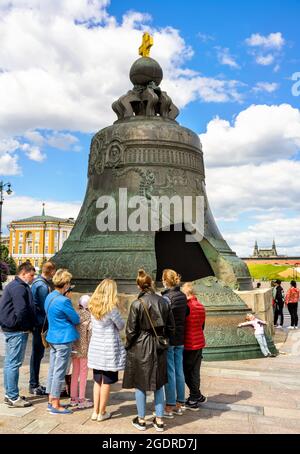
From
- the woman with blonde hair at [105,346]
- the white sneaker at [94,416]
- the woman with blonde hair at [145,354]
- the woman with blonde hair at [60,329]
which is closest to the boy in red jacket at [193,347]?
the woman with blonde hair at [145,354]

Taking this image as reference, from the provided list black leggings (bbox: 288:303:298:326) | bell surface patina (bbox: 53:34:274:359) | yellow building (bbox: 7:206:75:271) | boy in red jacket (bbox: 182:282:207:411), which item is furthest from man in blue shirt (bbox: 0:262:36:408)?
yellow building (bbox: 7:206:75:271)

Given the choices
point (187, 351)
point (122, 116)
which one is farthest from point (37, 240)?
point (187, 351)

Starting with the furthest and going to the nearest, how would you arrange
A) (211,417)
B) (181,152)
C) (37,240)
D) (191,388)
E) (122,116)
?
(37,240) → (122,116) → (181,152) → (191,388) → (211,417)

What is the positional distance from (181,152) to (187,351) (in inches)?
188

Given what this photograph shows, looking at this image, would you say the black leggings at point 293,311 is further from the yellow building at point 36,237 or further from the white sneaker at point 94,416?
the yellow building at point 36,237

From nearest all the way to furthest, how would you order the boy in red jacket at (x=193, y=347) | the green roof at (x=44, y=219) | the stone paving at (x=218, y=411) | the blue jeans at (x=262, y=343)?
the stone paving at (x=218, y=411), the boy in red jacket at (x=193, y=347), the blue jeans at (x=262, y=343), the green roof at (x=44, y=219)

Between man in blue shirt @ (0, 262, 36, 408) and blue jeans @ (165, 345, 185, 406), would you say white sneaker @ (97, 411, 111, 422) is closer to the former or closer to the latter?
blue jeans @ (165, 345, 185, 406)

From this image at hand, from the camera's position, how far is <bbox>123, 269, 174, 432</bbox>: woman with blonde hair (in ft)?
12.5

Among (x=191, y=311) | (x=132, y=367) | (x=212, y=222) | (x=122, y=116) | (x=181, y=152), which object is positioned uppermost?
(x=122, y=116)

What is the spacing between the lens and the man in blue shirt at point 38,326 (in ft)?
16.0

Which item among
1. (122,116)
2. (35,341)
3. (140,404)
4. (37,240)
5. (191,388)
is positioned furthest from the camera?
(37,240)

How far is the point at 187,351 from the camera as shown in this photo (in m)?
4.58

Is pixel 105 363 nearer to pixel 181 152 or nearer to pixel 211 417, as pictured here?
pixel 211 417

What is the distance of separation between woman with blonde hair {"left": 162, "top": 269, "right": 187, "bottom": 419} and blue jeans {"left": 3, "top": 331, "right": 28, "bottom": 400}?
147cm
